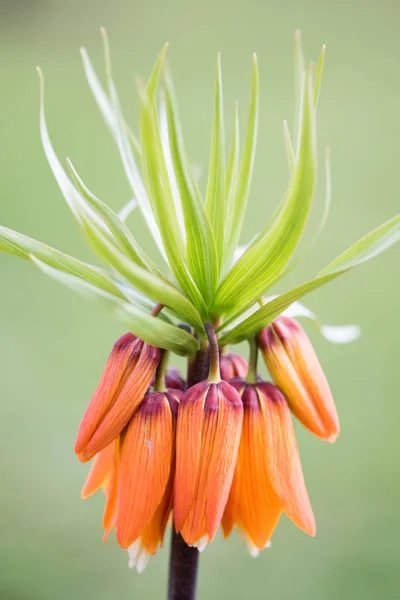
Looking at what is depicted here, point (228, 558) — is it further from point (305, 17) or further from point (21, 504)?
point (305, 17)

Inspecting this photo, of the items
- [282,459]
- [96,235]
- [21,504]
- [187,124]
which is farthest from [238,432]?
[187,124]

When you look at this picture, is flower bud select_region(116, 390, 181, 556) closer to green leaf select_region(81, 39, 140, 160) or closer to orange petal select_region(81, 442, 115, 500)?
orange petal select_region(81, 442, 115, 500)

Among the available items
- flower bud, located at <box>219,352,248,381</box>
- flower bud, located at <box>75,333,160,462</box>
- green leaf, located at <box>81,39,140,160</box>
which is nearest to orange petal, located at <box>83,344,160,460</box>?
flower bud, located at <box>75,333,160,462</box>

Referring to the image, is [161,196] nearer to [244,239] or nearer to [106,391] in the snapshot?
[106,391]

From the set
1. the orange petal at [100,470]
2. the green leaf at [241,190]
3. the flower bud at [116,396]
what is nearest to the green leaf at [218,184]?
the green leaf at [241,190]

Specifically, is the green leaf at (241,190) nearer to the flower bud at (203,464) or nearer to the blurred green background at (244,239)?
the flower bud at (203,464)

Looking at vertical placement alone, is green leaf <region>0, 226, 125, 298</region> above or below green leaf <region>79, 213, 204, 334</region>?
below
